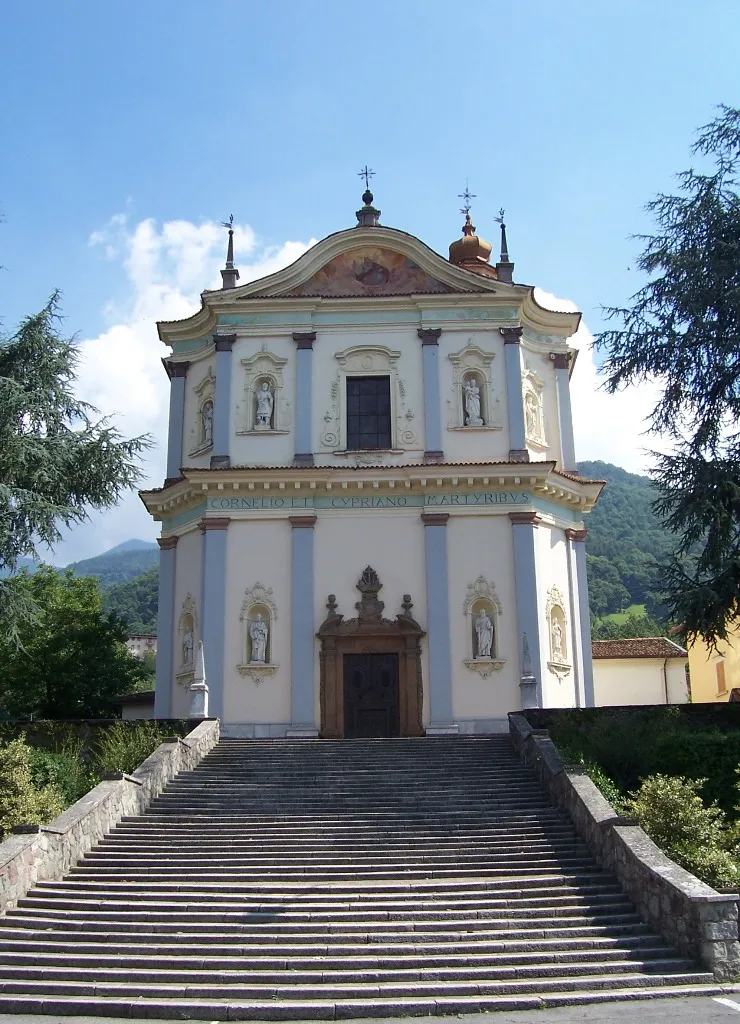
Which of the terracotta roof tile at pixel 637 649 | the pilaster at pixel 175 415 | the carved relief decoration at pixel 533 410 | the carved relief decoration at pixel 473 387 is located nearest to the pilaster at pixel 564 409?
the carved relief decoration at pixel 533 410

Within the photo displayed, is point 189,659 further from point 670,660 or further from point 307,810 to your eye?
point 670,660

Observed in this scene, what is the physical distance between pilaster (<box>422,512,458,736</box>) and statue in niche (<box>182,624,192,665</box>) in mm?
5941

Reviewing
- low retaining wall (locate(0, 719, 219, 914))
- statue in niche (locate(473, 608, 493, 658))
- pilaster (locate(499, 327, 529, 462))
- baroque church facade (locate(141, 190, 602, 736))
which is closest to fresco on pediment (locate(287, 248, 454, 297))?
baroque church facade (locate(141, 190, 602, 736))

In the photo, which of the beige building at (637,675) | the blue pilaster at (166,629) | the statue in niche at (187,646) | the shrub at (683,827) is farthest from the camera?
the beige building at (637,675)

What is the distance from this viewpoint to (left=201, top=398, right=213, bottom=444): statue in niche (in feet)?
88.4

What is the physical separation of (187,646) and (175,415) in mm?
6549

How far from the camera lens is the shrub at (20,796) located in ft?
50.4

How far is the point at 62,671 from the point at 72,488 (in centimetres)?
1149

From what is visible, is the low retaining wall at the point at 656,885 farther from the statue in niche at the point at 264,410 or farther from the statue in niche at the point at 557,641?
the statue in niche at the point at 264,410

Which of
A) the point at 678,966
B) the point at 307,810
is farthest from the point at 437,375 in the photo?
the point at 678,966

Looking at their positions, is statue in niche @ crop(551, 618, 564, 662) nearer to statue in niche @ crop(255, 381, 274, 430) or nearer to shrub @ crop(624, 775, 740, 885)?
statue in niche @ crop(255, 381, 274, 430)

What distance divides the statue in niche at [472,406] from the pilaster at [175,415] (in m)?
7.74

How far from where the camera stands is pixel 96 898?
1322cm

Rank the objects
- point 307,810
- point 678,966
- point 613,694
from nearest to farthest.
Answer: point 678,966, point 307,810, point 613,694
